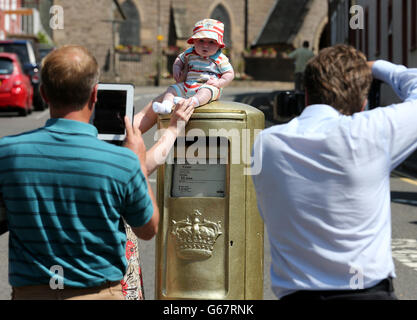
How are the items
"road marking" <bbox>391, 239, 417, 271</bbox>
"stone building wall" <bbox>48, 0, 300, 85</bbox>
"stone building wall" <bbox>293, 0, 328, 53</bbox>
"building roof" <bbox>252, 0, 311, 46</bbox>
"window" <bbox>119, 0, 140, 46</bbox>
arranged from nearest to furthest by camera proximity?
"road marking" <bbox>391, 239, 417, 271</bbox> < "stone building wall" <bbox>48, 0, 300, 85</bbox> < "stone building wall" <bbox>293, 0, 328, 53</bbox> < "building roof" <bbox>252, 0, 311, 46</bbox> < "window" <bbox>119, 0, 140, 46</bbox>

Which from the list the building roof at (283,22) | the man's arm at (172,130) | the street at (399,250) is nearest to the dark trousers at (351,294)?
the man's arm at (172,130)

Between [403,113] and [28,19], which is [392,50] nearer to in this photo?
[403,113]

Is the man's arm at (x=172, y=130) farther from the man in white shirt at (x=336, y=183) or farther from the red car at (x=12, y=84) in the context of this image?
the red car at (x=12, y=84)

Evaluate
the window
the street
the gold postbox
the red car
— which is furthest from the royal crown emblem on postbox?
the window

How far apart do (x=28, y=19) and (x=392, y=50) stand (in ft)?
93.8

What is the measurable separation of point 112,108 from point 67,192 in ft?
3.56

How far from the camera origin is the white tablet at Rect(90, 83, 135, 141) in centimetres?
369

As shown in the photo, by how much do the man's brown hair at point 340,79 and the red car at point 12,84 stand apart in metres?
18.3

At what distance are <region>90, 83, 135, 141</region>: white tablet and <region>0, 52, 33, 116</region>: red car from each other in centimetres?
1715

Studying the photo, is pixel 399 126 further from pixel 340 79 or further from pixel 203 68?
pixel 203 68

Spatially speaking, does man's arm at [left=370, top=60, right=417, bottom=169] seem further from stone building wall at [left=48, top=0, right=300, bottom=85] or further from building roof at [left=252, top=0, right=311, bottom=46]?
building roof at [left=252, top=0, right=311, bottom=46]

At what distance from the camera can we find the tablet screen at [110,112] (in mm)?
3686

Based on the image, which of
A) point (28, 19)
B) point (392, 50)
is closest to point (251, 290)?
point (392, 50)

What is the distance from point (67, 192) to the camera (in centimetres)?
274
